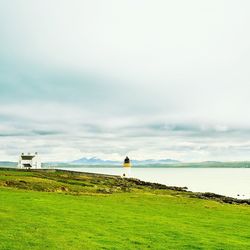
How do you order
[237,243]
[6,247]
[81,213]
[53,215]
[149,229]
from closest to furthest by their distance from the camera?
[6,247] → [237,243] → [149,229] → [53,215] → [81,213]

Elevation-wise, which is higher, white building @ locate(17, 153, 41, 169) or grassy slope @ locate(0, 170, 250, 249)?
white building @ locate(17, 153, 41, 169)

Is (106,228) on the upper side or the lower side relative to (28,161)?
lower

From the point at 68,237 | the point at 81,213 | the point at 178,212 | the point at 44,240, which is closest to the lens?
the point at 44,240

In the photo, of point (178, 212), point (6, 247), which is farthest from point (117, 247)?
point (178, 212)

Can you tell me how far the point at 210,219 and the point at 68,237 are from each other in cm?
2053

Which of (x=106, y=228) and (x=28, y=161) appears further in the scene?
(x=28, y=161)

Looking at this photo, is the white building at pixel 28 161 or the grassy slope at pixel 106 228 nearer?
the grassy slope at pixel 106 228

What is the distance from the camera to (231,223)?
39938mm

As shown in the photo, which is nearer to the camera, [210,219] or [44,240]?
[44,240]

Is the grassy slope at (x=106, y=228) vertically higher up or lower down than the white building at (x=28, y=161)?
lower down

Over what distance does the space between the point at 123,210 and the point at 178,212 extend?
291 inches

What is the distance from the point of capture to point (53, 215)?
34.3 m

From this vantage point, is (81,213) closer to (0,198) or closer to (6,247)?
(0,198)

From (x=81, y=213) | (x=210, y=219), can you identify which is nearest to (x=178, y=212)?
(x=210, y=219)
